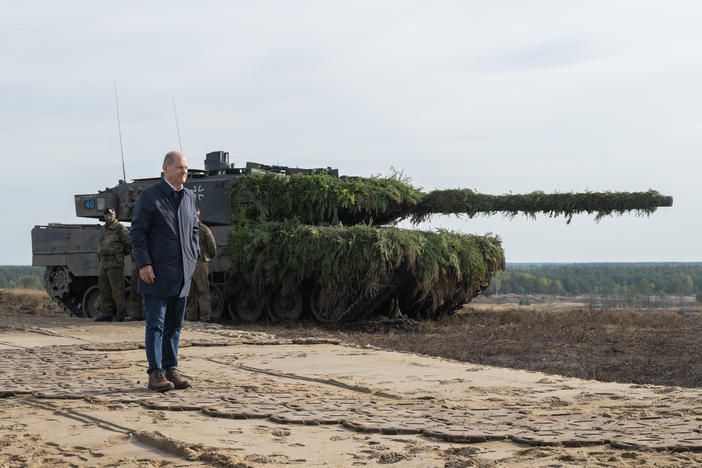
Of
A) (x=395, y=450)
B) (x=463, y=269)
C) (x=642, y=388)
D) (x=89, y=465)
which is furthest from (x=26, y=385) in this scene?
(x=463, y=269)

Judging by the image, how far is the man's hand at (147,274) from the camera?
20.1ft

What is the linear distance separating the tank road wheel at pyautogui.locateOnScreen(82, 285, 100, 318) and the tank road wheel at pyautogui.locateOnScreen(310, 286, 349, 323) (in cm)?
446

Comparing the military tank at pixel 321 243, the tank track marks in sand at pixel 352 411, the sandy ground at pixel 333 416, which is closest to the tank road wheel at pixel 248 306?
A: the military tank at pixel 321 243

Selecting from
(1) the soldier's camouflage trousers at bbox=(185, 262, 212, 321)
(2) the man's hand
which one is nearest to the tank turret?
(1) the soldier's camouflage trousers at bbox=(185, 262, 212, 321)

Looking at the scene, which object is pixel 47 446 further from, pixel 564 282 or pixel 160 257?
pixel 564 282

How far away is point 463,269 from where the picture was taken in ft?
49.6

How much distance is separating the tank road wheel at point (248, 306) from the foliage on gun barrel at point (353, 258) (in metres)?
0.27

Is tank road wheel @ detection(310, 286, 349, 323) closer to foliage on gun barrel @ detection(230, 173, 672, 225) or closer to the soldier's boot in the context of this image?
foliage on gun barrel @ detection(230, 173, 672, 225)

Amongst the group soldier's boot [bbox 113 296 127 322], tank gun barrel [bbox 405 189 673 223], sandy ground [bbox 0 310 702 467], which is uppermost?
tank gun barrel [bbox 405 189 673 223]

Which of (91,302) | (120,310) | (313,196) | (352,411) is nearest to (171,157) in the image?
(352,411)

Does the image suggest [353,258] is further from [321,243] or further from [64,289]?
[64,289]

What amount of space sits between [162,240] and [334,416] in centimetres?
195

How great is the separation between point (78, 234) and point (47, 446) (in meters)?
13.1

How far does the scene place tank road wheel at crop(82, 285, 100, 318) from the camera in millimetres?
17297
